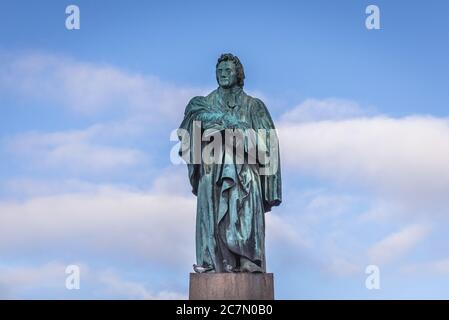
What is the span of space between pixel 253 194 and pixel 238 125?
4.02 ft

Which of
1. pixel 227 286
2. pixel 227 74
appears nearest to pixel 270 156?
pixel 227 74

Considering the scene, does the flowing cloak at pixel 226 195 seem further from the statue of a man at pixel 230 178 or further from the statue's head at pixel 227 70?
the statue's head at pixel 227 70

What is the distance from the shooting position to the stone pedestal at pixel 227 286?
14750mm

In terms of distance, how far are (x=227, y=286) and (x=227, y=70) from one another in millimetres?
3863

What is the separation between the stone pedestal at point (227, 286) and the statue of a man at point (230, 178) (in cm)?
20

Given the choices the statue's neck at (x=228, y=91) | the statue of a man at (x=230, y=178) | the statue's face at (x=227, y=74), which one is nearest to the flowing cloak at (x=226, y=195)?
the statue of a man at (x=230, y=178)

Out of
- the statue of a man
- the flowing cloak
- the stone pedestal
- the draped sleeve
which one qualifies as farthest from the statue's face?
the stone pedestal

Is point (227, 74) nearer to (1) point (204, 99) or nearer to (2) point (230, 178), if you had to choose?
(1) point (204, 99)

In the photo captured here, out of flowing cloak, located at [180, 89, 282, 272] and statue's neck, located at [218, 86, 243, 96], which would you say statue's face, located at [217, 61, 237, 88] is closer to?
statue's neck, located at [218, 86, 243, 96]

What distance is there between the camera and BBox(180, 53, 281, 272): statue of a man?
15188 mm

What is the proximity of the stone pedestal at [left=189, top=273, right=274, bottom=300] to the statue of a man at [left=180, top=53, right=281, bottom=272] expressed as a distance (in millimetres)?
198

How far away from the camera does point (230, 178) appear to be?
15305mm
